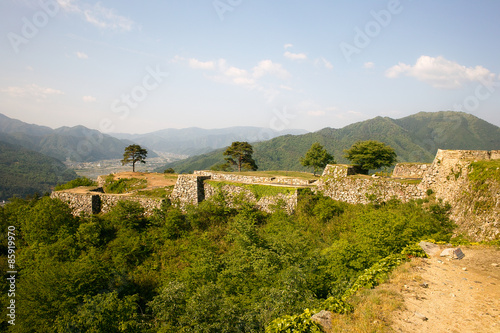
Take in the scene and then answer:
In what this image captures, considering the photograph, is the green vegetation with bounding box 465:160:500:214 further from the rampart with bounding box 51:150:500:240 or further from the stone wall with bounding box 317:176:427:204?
the stone wall with bounding box 317:176:427:204

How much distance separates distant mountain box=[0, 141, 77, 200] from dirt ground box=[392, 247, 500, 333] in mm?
110745

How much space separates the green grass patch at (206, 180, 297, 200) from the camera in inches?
661

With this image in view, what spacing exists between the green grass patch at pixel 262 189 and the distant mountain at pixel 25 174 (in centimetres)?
9809

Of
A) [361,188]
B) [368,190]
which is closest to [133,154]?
[361,188]

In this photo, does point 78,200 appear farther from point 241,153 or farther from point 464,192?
point 464,192

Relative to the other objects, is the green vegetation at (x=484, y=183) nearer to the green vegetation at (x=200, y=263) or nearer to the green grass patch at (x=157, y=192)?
the green vegetation at (x=200, y=263)

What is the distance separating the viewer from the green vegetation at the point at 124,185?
76.6 ft

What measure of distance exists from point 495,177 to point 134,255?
17800 millimetres

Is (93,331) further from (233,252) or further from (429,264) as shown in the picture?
(429,264)

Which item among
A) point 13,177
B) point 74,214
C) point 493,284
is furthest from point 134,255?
point 13,177

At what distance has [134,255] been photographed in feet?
49.4

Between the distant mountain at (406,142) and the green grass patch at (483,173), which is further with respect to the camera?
the distant mountain at (406,142)

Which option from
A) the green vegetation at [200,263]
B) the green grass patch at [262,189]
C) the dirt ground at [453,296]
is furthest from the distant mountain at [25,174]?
the dirt ground at [453,296]

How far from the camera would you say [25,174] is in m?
119
